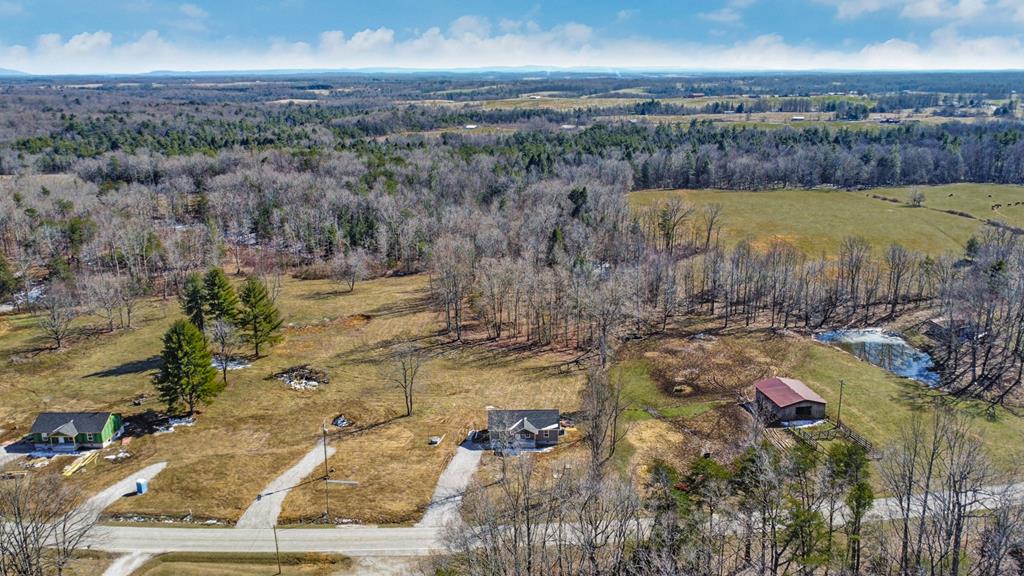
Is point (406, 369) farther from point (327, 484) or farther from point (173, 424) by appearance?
point (173, 424)

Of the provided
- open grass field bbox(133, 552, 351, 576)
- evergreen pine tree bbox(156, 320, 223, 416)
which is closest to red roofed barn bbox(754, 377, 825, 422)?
open grass field bbox(133, 552, 351, 576)

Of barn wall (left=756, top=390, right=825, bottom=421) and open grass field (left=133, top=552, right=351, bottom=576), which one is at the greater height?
barn wall (left=756, top=390, right=825, bottom=421)

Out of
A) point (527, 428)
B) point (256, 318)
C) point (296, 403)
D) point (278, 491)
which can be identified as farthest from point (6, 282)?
point (527, 428)

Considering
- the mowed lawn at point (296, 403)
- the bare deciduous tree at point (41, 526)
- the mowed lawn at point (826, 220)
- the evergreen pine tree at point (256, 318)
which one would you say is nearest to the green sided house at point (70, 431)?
Answer: the mowed lawn at point (296, 403)

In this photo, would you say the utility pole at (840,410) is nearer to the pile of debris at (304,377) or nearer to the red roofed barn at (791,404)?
the red roofed barn at (791,404)

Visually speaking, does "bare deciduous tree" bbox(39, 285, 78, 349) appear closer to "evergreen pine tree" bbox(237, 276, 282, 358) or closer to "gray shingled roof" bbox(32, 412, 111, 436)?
"evergreen pine tree" bbox(237, 276, 282, 358)

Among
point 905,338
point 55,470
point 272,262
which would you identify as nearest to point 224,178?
point 272,262
